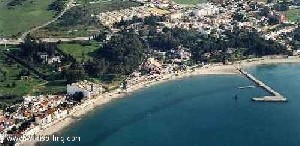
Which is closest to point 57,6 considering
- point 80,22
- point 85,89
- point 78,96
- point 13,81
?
point 80,22

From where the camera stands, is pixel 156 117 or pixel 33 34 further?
pixel 33 34

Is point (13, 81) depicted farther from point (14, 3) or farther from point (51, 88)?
point (14, 3)

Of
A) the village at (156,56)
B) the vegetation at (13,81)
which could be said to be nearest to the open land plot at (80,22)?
the village at (156,56)

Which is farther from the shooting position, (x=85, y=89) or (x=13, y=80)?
(x=13, y=80)

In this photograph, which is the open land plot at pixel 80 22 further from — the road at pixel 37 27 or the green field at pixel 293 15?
the green field at pixel 293 15

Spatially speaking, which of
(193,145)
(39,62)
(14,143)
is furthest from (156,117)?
(39,62)

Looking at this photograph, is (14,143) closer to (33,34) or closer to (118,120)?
(118,120)

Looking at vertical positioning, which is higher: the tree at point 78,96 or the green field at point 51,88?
the green field at point 51,88
